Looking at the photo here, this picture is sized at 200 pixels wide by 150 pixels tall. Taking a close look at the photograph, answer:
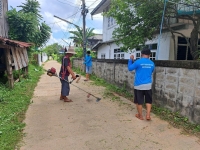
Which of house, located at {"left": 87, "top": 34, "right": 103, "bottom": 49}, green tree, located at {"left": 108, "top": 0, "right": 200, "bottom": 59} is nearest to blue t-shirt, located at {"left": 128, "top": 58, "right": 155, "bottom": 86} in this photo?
green tree, located at {"left": 108, "top": 0, "right": 200, "bottom": 59}

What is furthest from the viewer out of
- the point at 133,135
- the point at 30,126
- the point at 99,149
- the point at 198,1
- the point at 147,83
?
the point at 198,1

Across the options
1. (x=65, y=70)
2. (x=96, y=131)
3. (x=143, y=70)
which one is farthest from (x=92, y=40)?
(x=96, y=131)

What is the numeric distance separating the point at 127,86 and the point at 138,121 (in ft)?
9.00

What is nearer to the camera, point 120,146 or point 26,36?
point 120,146

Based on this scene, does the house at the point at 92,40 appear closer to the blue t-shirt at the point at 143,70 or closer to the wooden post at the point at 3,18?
the wooden post at the point at 3,18

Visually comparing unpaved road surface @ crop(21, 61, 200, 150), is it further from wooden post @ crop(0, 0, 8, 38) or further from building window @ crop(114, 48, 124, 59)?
building window @ crop(114, 48, 124, 59)

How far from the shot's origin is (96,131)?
350 cm

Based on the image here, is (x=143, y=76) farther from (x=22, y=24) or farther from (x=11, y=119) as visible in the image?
(x=22, y=24)

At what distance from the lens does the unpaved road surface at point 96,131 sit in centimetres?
296

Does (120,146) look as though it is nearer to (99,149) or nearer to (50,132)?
(99,149)

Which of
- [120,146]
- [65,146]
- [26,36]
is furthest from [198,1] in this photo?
[26,36]

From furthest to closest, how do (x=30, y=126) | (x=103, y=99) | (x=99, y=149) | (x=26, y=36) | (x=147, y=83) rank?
(x=26, y=36) < (x=103, y=99) < (x=147, y=83) < (x=30, y=126) < (x=99, y=149)

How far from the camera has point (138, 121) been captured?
4035 millimetres

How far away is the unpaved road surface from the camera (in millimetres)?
2965
